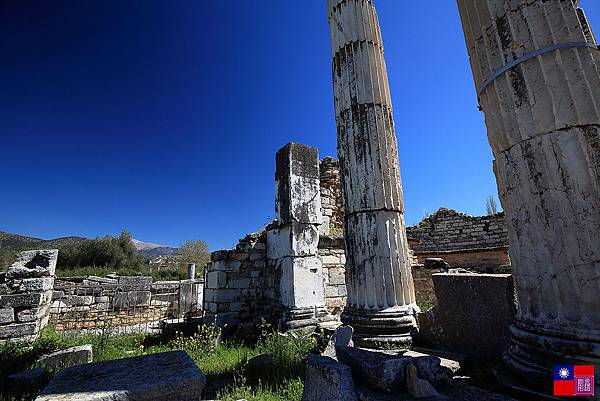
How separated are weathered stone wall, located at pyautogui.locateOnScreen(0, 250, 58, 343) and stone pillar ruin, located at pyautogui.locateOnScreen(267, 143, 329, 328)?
5.47 m

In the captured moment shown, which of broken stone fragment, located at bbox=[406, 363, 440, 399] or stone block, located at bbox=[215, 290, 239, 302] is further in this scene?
stone block, located at bbox=[215, 290, 239, 302]

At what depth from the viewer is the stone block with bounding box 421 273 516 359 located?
3150 millimetres

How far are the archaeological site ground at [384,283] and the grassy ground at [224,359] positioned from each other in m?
0.04

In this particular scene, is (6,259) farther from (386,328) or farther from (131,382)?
(386,328)

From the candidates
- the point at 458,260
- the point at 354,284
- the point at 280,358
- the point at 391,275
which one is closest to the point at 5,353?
the point at 280,358

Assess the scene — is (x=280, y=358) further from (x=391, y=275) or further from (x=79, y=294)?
(x=79, y=294)

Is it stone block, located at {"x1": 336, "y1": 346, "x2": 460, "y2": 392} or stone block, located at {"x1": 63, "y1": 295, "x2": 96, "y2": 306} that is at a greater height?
stone block, located at {"x1": 63, "y1": 295, "x2": 96, "y2": 306}

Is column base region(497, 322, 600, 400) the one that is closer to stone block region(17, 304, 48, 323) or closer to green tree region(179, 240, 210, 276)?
stone block region(17, 304, 48, 323)

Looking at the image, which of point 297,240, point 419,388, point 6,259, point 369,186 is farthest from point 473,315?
point 6,259

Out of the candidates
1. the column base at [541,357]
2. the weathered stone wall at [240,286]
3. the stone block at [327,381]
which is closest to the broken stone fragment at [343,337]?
the stone block at [327,381]

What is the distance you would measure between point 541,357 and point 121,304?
1140 cm

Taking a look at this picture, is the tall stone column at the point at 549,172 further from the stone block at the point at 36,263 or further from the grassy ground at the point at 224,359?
the stone block at the point at 36,263

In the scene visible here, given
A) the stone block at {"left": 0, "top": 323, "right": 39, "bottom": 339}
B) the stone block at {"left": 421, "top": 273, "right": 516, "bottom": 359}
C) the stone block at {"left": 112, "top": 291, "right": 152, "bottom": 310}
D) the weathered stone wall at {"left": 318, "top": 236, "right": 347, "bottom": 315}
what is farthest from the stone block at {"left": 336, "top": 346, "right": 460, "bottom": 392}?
A: the stone block at {"left": 112, "top": 291, "right": 152, "bottom": 310}

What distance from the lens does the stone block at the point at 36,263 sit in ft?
23.1
